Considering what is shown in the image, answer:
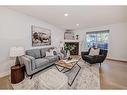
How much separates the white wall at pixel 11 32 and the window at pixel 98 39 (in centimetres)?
437

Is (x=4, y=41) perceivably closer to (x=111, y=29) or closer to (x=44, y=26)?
(x=44, y=26)

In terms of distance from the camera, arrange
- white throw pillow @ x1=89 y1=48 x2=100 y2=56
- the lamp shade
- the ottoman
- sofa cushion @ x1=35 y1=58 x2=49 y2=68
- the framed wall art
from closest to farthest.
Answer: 1. the ottoman
2. the lamp shade
3. sofa cushion @ x1=35 y1=58 x2=49 y2=68
4. the framed wall art
5. white throw pillow @ x1=89 y1=48 x2=100 y2=56

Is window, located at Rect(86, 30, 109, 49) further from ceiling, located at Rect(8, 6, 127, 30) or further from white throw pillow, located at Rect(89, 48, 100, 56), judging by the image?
ceiling, located at Rect(8, 6, 127, 30)

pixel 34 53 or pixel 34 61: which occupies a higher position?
pixel 34 53

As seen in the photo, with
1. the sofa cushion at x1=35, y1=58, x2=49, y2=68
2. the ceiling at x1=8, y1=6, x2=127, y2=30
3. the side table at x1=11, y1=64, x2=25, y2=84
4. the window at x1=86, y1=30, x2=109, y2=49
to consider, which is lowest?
the side table at x1=11, y1=64, x2=25, y2=84

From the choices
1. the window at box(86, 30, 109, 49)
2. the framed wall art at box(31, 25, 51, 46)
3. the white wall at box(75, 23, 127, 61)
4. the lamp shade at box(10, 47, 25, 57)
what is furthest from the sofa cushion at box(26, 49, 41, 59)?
the white wall at box(75, 23, 127, 61)

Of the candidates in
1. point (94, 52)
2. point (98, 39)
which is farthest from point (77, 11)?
point (98, 39)

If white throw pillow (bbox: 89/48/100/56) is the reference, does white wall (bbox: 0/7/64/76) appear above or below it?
above

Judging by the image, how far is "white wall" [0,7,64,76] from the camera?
312cm

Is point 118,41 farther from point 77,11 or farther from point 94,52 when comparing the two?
point 77,11

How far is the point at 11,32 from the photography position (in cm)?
336

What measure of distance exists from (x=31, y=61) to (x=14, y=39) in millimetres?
1123

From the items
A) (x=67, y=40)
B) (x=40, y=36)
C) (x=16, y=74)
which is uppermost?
(x=40, y=36)

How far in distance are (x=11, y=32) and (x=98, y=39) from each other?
17.9ft
